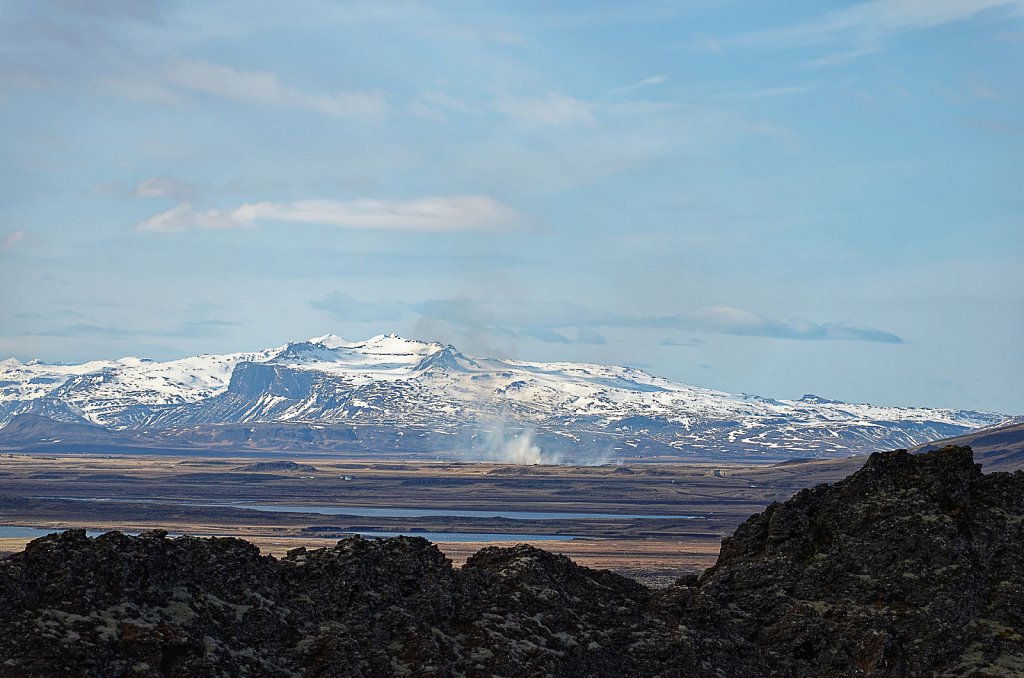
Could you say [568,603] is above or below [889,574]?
below

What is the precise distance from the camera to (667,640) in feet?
147

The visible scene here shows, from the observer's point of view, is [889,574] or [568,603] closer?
[568,603]

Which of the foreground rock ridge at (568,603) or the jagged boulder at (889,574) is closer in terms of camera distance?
the foreground rock ridge at (568,603)

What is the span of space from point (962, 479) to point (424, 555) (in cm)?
2178

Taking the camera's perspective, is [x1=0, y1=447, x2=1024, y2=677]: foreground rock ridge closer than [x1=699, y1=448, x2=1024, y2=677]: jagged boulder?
Yes

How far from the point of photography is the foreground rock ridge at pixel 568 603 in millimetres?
36844

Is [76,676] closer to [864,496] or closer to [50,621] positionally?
[50,621]

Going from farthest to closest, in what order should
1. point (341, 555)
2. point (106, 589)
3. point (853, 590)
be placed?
point (853, 590) → point (341, 555) → point (106, 589)

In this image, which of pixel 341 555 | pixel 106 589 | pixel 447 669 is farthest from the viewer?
pixel 341 555

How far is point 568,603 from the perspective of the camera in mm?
46375

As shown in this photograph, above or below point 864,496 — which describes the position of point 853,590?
below

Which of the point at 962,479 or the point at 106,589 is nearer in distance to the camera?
the point at 106,589

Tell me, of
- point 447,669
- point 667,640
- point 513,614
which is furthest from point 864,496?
point 447,669

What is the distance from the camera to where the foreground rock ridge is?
36844 mm
